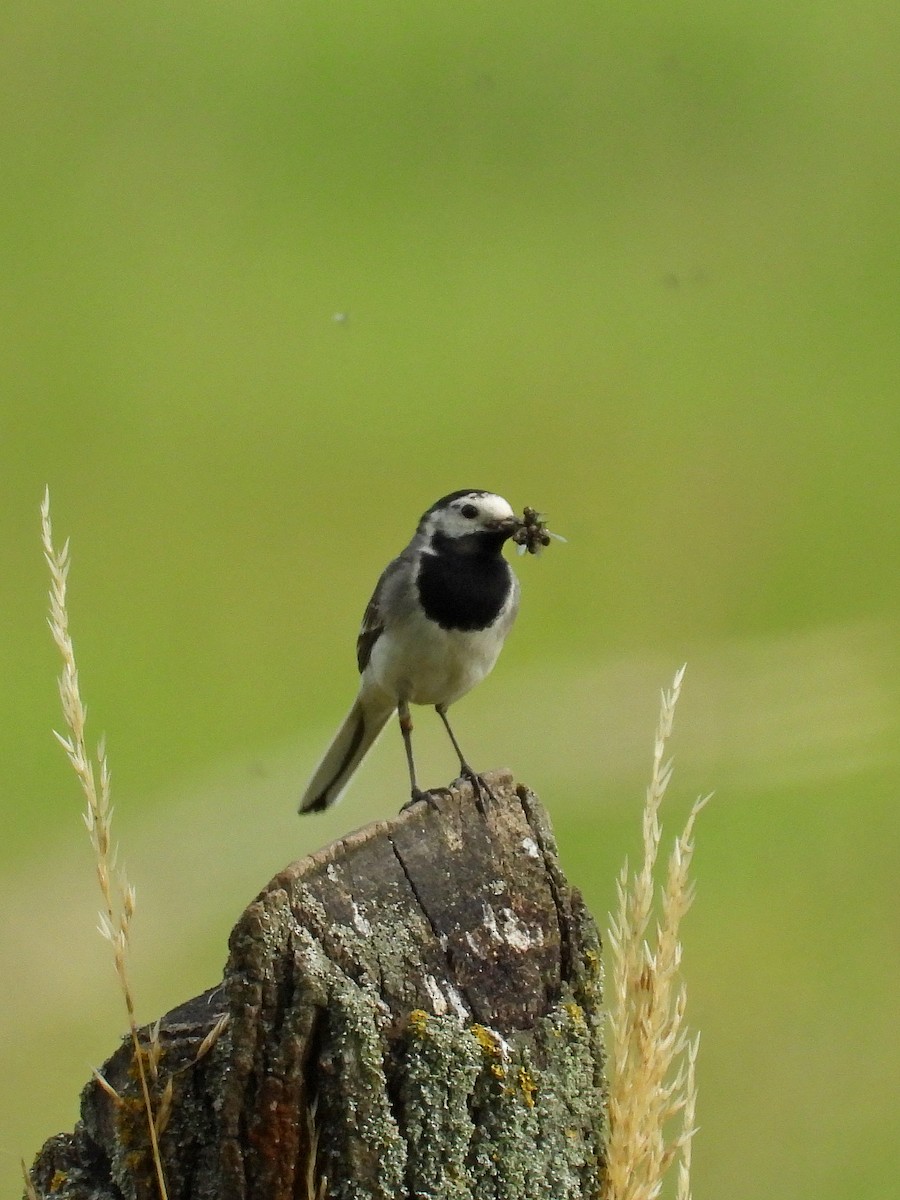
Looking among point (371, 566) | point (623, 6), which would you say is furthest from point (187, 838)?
point (623, 6)

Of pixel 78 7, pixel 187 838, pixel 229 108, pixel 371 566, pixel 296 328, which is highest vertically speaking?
pixel 78 7

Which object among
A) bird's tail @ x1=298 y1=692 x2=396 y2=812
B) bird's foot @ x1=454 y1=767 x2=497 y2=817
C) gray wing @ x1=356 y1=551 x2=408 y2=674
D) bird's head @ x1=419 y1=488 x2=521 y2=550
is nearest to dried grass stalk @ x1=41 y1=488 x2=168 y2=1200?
bird's foot @ x1=454 y1=767 x2=497 y2=817

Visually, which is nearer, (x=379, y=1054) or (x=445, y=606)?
(x=379, y=1054)

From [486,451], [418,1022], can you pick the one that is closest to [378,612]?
[418,1022]

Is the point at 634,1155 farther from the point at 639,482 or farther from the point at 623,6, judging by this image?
the point at 623,6

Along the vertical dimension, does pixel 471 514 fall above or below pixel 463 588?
above

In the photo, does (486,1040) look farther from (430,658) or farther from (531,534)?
(430,658)
